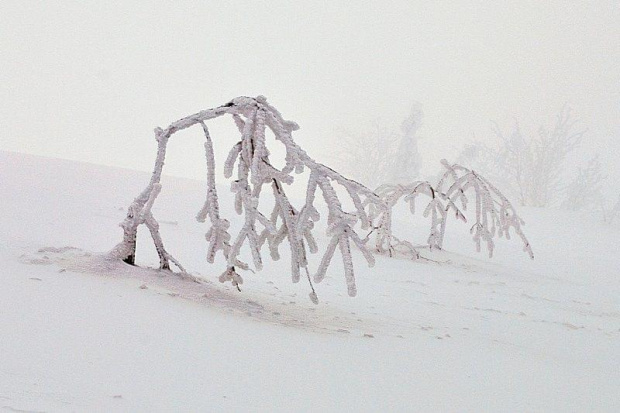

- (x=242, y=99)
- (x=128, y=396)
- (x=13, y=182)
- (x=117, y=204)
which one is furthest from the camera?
(x=117, y=204)

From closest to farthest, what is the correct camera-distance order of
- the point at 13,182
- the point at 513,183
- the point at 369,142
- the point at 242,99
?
the point at 242,99 → the point at 13,182 → the point at 513,183 → the point at 369,142

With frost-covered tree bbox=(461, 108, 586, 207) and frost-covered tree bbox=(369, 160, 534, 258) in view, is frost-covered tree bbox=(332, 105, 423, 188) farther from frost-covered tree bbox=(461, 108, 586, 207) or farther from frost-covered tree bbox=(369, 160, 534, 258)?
frost-covered tree bbox=(369, 160, 534, 258)

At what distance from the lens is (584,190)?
21.9 metres

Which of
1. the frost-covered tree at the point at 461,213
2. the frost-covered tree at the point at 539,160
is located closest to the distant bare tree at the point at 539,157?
the frost-covered tree at the point at 539,160

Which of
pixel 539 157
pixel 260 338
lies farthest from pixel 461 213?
pixel 539 157

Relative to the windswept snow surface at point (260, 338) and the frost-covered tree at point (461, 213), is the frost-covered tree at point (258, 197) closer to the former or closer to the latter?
the windswept snow surface at point (260, 338)

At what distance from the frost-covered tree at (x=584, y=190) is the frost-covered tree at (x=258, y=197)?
2206 centimetres

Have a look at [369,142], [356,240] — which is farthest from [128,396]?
[369,142]

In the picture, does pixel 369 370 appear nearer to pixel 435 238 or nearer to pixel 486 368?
pixel 486 368

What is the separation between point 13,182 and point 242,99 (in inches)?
125

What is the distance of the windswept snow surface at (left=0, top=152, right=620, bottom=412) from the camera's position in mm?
1291

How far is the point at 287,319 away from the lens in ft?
7.48

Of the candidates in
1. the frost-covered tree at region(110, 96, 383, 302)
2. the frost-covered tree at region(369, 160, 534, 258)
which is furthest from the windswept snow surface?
the frost-covered tree at region(369, 160, 534, 258)

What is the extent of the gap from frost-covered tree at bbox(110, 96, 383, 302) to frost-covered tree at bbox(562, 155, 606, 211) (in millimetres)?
22055
